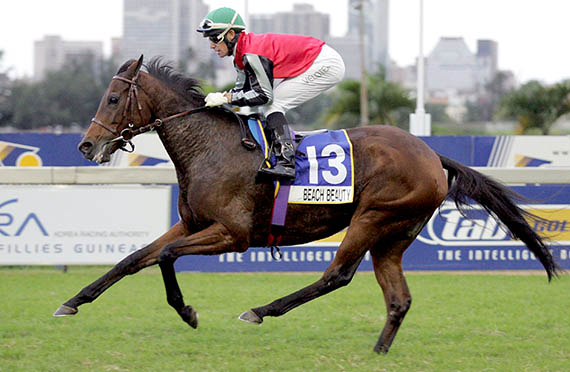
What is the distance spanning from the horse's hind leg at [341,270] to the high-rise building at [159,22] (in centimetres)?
9885

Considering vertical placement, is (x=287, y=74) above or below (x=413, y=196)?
above

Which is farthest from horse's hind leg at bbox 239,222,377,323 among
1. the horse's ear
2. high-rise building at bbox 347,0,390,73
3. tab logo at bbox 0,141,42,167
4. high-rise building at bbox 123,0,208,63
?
high-rise building at bbox 123,0,208,63

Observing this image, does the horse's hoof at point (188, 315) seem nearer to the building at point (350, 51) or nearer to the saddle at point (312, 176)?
the saddle at point (312, 176)

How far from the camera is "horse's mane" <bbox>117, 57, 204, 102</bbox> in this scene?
16.8ft

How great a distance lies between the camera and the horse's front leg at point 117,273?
15.5ft


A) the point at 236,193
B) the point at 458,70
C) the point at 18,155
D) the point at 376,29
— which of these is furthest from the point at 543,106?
the point at 376,29

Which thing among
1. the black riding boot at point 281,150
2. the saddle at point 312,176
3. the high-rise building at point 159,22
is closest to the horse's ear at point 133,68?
the saddle at point 312,176

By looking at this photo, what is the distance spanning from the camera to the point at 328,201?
4.94 m

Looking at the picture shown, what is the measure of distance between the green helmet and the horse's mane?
16.5 inches

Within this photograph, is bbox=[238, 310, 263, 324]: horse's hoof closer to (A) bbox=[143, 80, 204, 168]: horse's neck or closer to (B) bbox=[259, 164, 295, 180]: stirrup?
(B) bbox=[259, 164, 295, 180]: stirrup

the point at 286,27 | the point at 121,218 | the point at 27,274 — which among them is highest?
the point at 286,27

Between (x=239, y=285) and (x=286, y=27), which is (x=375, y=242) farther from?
(x=286, y=27)

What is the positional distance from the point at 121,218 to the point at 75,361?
3421 mm

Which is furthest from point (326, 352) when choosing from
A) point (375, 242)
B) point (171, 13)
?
point (171, 13)
